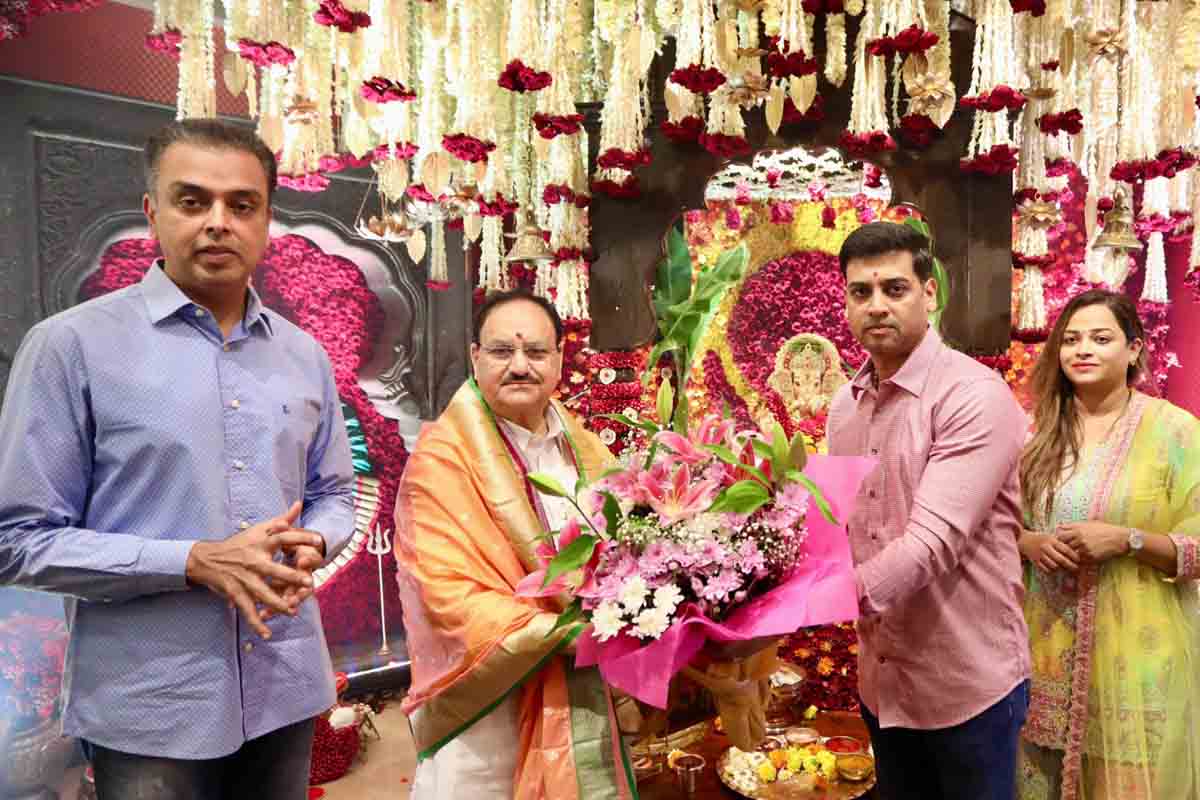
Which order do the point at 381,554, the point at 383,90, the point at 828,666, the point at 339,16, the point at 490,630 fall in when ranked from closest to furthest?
1. the point at 490,630
2. the point at 339,16
3. the point at 383,90
4. the point at 828,666
5. the point at 381,554

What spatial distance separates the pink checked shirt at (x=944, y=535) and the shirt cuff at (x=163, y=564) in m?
1.20

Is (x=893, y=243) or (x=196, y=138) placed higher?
(x=196, y=138)

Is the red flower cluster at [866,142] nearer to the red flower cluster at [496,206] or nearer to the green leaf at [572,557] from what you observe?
the red flower cluster at [496,206]

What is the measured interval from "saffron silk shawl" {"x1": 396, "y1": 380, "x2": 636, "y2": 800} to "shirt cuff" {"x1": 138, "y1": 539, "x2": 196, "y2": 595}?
1.52ft

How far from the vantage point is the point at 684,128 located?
322 cm

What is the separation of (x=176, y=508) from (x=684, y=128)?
250 centimetres

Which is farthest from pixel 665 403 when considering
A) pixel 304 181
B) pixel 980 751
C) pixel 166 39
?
pixel 304 181

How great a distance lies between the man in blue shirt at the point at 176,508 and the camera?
120cm

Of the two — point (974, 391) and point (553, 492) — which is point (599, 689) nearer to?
point (553, 492)

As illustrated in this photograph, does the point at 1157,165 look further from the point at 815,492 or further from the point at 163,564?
the point at 163,564

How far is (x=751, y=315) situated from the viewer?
4188mm

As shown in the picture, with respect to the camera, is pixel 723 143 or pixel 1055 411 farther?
pixel 723 143

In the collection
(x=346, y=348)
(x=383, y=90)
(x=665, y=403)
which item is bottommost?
(x=665, y=403)

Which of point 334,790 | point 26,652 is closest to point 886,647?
point 26,652
